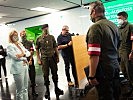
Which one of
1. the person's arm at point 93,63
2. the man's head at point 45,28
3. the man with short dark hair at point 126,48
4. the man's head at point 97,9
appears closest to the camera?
the person's arm at point 93,63

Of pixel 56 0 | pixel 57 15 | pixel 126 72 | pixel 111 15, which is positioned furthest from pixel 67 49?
pixel 57 15

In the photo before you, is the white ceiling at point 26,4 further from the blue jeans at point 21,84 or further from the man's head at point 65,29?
the blue jeans at point 21,84

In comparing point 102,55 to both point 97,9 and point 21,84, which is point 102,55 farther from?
point 21,84

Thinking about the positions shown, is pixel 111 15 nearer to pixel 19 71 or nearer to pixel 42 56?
pixel 42 56

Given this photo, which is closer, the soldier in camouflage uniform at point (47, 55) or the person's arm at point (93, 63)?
the person's arm at point (93, 63)

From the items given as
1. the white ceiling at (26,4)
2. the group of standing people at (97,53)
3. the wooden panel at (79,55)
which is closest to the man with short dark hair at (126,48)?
the group of standing people at (97,53)

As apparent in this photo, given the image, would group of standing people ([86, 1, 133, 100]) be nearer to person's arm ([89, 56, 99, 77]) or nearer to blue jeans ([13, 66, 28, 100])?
person's arm ([89, 56, 99, 77])

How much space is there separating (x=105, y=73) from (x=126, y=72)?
75.8 inches

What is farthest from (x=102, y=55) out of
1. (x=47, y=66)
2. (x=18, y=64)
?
(x=47, y=66)

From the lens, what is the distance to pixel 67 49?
5.29 metres

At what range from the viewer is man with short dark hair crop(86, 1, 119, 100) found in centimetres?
222

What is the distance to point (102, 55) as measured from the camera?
2.31 metres

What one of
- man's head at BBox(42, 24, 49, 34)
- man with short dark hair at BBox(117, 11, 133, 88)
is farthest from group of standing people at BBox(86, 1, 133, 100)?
man's head at BBox(42, 24, 49, 34)

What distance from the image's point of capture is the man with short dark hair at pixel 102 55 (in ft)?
7.28
